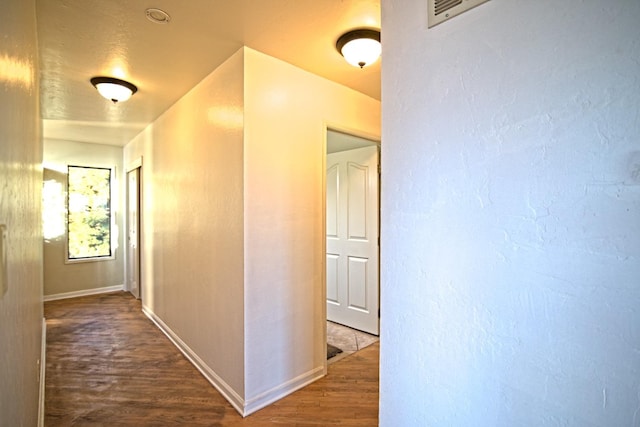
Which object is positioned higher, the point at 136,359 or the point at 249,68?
the point at 249,68

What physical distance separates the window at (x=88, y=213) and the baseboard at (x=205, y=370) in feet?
7.57

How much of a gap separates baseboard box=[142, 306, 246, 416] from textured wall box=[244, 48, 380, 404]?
0.42ft

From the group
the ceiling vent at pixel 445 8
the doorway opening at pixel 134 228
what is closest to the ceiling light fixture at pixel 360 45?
the ceiling vent at pixel 445 8

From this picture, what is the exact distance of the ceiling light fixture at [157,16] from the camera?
168 centimetres

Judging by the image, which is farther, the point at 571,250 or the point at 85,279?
the point at 85,279

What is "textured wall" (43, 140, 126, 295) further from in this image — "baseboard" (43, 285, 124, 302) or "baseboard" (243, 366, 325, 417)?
"baseboard" (243, 366, 325, 417)

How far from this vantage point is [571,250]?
Answer: 0.72 m

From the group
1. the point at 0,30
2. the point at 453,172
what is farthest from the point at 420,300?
the point at 0,30

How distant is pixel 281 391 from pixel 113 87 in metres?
2.73

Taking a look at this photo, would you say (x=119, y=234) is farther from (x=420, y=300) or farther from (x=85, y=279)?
(x=420, y=300)

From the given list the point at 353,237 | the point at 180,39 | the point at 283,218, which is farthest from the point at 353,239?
the point at 180,39

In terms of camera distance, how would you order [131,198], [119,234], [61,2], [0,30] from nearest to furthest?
[0,30] → [61,2] → [131,198] → [119,234]

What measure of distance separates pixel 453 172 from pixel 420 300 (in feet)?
1.38

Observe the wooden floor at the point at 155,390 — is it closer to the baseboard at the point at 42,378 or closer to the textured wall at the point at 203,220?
the baseboard at the point at 42,378
